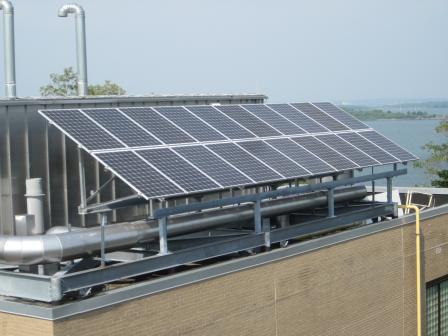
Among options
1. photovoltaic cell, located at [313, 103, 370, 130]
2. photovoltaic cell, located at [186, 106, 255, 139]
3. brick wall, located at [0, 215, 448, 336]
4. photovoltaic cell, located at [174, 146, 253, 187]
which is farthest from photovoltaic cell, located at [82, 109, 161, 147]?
photovoltaic cell, located at [313, 103, 370, 130]

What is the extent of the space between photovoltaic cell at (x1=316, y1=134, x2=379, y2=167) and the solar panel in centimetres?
107

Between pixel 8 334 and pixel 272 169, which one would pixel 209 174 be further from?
pixel 8 334

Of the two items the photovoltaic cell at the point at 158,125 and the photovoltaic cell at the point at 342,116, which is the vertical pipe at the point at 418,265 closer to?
the photovoltaic cell at the point at 342,116

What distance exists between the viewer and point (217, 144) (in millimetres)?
14742

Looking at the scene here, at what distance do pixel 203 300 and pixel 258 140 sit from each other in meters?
4.51

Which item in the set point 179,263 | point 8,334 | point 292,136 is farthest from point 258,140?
point 8,334

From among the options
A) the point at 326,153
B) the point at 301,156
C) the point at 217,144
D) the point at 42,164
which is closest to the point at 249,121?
the point at 301,156

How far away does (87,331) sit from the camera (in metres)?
10.5

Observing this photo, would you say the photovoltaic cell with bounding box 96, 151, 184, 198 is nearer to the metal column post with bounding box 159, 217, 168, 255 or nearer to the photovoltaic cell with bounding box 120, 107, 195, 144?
the metal column post with bounding box 159, 217, 168, 255

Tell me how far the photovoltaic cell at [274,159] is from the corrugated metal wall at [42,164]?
3.15m

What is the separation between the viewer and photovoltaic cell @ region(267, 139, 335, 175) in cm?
1568

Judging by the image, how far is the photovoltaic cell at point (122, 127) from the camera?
1328 centimetres

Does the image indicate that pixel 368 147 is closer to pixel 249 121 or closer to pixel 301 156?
pixel 301 156

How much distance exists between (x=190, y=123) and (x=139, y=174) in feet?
10.0
